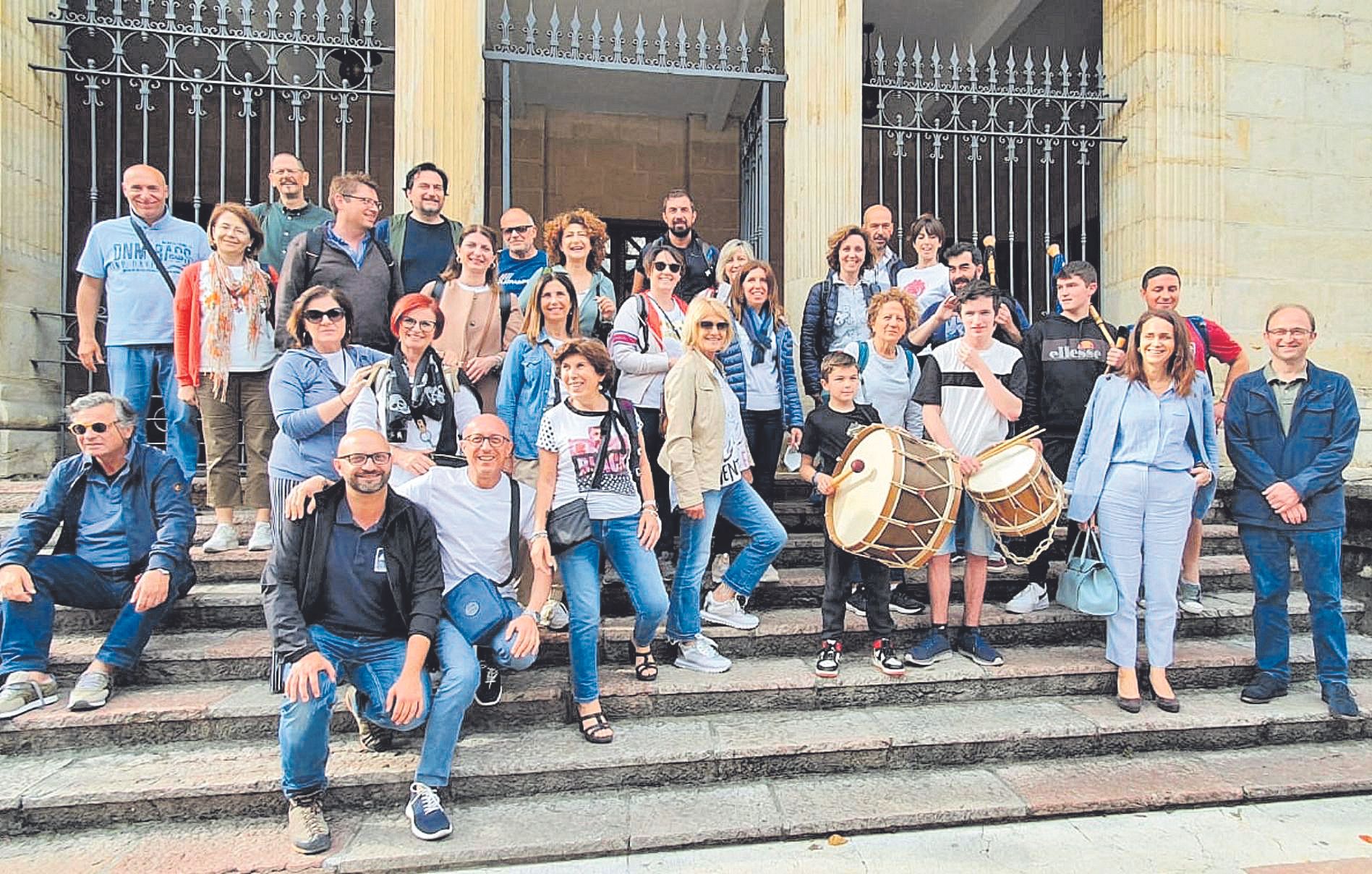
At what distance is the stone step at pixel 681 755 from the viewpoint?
2920mm

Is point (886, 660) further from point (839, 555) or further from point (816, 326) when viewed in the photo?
point (816, 326)

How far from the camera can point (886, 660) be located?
3.81m

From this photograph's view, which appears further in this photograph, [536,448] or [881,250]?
[881,250]

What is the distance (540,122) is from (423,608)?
28.1ft

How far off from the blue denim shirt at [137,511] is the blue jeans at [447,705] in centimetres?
144

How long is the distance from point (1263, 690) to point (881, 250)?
3.25m

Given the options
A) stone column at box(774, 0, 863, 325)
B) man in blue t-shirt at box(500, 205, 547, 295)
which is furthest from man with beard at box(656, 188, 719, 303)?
stone column at box(774, 0, 863, 325)

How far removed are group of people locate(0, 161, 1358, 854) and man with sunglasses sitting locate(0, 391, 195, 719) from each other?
0.5 inches

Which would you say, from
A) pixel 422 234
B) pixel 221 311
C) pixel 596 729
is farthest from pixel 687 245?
pixel 596 729

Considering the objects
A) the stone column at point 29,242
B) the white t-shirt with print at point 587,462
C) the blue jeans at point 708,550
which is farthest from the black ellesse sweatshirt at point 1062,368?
the stone column at point 29,242

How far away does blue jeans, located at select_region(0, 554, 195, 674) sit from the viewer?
334 centimetres

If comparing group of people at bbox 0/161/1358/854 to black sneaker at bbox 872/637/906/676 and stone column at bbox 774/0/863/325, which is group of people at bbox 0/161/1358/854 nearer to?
black sneaker at bbox 872/637/906/676

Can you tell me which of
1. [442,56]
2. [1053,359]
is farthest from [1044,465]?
[442,56]

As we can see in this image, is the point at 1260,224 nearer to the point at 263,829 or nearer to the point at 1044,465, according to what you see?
the point at 1044,465
